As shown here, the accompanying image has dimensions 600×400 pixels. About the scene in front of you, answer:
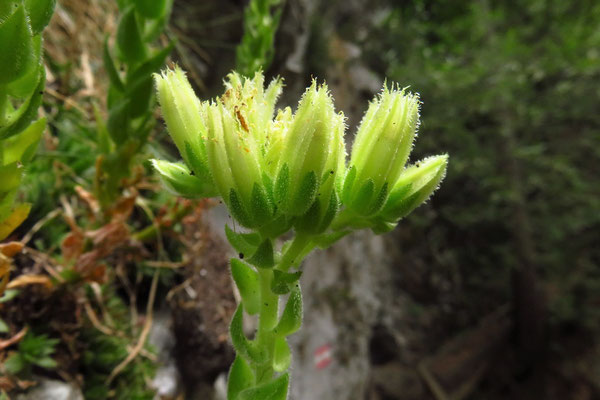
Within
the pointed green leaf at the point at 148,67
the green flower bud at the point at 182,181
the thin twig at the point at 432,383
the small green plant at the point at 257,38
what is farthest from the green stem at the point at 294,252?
A: the thin twig at the point at 432,383

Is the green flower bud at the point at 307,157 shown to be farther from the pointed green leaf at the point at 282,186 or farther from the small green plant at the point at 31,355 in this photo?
the small green plant at the point at 31,355

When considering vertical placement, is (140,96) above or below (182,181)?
above

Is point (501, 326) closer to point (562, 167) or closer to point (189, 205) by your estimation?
point (562, 167)

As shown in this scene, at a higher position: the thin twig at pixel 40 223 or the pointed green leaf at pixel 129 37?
the pointed green leaf at pixel 129 37

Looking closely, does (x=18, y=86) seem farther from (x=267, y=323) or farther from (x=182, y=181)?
(x=267, y=323)

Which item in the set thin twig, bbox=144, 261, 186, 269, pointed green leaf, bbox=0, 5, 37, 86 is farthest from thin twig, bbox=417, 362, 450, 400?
pointed green leaf, bbox=0, 5, 37, 86

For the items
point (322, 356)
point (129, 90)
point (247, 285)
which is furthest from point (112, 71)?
point (322, 356)
